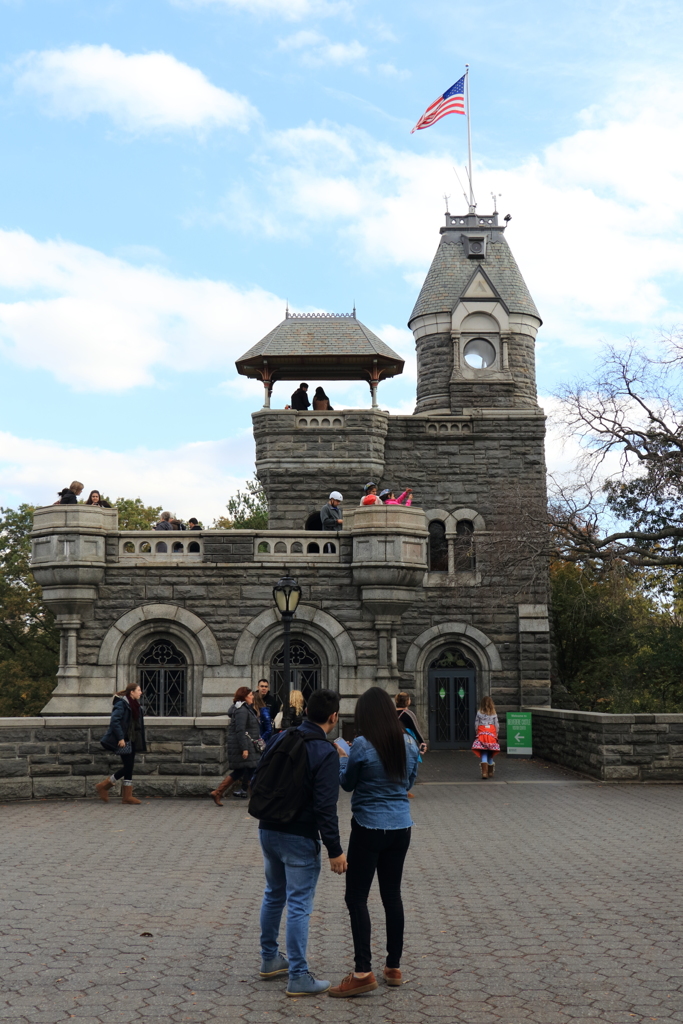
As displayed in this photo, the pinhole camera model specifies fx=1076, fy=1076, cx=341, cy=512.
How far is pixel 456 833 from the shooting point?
1198 centimetres

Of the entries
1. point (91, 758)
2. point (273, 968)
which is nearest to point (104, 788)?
point (91, 758)

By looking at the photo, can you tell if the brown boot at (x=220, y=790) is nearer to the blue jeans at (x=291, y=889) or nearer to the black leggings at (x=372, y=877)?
the blue jeans at (x=291, y=889)

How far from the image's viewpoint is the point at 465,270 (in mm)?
29719

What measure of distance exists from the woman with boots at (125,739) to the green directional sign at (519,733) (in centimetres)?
1006

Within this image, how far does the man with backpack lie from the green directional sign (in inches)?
655

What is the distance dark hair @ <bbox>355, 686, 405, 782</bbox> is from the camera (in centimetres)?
591

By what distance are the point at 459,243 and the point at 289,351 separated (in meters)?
8.16

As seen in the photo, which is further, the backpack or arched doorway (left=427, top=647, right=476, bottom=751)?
arched doorway (left=427, top=647, right=476, bottom=751)

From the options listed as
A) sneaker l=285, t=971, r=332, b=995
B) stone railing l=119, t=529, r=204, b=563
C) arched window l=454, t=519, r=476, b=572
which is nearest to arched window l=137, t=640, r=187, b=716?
stone railing l=119, t=529, r=204, b=563

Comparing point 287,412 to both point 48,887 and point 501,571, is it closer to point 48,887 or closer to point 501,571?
point 501,571

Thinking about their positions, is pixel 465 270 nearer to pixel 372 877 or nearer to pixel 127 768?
pixel 127 768

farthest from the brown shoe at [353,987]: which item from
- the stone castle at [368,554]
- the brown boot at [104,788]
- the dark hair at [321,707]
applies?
the stone castle at [368,554]

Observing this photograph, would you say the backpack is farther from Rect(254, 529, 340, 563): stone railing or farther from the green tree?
the green tree

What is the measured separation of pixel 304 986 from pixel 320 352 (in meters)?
20.3
